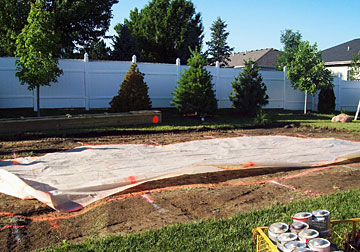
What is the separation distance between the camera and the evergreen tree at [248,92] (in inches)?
619

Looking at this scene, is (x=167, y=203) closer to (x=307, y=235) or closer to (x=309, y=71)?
(x=307, y=235)

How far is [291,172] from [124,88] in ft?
27.1

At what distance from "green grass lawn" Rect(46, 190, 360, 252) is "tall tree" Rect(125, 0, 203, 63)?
25.9 metres

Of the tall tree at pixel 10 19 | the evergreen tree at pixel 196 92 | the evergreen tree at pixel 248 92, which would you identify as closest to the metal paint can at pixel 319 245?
→ the evergreen tree at pixel 196 92

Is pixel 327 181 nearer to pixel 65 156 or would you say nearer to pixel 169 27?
pixel 65 156

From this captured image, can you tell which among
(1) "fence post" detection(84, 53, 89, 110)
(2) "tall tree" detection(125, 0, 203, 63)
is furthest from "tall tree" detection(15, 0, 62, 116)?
(2) "tall tree" detection(125, 0, 203, 63)

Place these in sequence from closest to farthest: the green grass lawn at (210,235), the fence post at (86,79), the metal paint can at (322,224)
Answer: the metal paint can at (322,224), the green grass lawn at (210,235), the fence post at (86,79)

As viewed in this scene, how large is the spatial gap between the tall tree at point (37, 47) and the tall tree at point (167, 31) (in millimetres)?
18529

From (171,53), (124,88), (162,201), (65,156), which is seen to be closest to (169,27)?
(171,53)

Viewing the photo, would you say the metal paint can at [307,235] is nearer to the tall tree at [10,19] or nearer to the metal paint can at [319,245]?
the metal paint can at [319,245]

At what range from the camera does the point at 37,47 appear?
1116cm

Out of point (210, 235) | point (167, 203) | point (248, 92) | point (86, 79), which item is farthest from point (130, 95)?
point (210, 235)

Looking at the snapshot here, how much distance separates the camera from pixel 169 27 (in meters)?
29.6

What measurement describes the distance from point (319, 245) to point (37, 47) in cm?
1126
